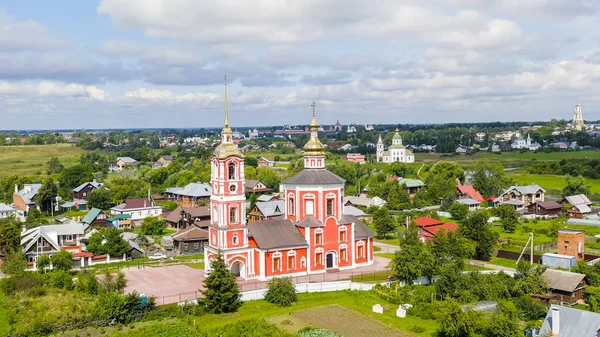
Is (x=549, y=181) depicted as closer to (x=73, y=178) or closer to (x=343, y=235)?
(x=343, y=235)

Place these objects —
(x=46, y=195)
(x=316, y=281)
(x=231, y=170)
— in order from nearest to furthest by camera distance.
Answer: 1. (x=231, y=170)
2. (x=316, y=281)
3. (x=46, y=195)

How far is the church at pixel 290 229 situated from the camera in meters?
30.5

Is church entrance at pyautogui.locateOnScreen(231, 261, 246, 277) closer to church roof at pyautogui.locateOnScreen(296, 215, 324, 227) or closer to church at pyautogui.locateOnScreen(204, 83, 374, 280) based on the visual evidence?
church at pyautogui.locateOnScreen(204, 83, 374, 280)

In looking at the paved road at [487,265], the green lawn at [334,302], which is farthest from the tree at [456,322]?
the paved road at [487,265]

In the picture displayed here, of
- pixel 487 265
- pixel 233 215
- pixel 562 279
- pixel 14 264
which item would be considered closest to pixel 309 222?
pixel 233 215

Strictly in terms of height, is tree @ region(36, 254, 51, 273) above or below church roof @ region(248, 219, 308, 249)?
below

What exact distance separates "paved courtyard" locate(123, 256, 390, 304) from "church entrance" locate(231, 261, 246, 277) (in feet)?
1.92

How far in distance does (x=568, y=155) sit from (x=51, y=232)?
311 feet

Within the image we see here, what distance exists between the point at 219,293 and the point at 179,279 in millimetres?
6977

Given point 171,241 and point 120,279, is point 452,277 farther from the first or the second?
point 171,241

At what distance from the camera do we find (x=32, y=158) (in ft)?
357

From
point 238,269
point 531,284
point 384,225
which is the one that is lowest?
point 238,269

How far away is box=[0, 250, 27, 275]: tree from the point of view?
31.1 metres

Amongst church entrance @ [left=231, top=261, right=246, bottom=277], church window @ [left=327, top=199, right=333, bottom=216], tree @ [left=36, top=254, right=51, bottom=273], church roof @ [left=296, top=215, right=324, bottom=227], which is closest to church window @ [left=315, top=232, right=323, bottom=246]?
church roof @ [left=296, top=215, right=324, bottom=227]
